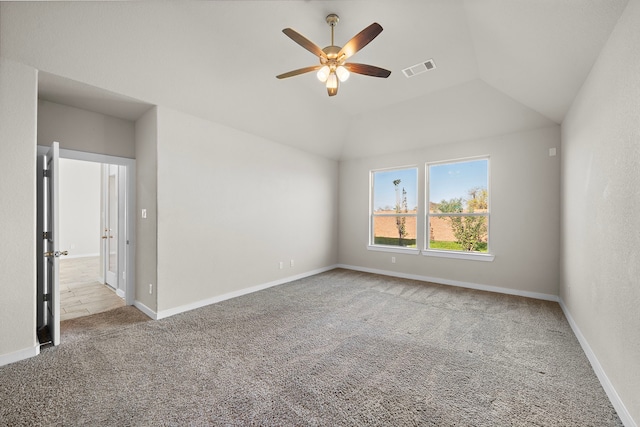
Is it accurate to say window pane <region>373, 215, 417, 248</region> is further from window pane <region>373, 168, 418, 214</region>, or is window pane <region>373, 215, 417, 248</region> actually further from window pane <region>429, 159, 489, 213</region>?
window pane <region>429, 159, 489, 213</region>

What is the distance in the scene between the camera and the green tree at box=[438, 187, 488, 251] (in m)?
4.71

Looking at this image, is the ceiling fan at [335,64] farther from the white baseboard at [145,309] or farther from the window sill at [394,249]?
the window sill at [394,249]

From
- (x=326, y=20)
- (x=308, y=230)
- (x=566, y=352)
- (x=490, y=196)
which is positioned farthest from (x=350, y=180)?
(x=566, y=352)

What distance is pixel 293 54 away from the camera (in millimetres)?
3223

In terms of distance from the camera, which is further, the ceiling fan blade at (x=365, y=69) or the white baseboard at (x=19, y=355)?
the ceiling fan blade at (x=365, y=69)

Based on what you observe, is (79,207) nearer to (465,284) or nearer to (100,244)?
(100,244)

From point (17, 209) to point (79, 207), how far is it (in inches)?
276

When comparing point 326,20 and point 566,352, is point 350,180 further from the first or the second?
point 566,352

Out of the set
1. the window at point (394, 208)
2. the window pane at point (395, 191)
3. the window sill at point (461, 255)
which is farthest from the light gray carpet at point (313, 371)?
the window pane at point (395, 191)

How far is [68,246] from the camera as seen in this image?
7660mm

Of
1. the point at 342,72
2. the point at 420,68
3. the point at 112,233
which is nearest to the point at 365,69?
the point at 342,72

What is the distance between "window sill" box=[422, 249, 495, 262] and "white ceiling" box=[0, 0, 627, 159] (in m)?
2.09

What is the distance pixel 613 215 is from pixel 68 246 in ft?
36.1

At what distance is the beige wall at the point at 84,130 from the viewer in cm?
309
